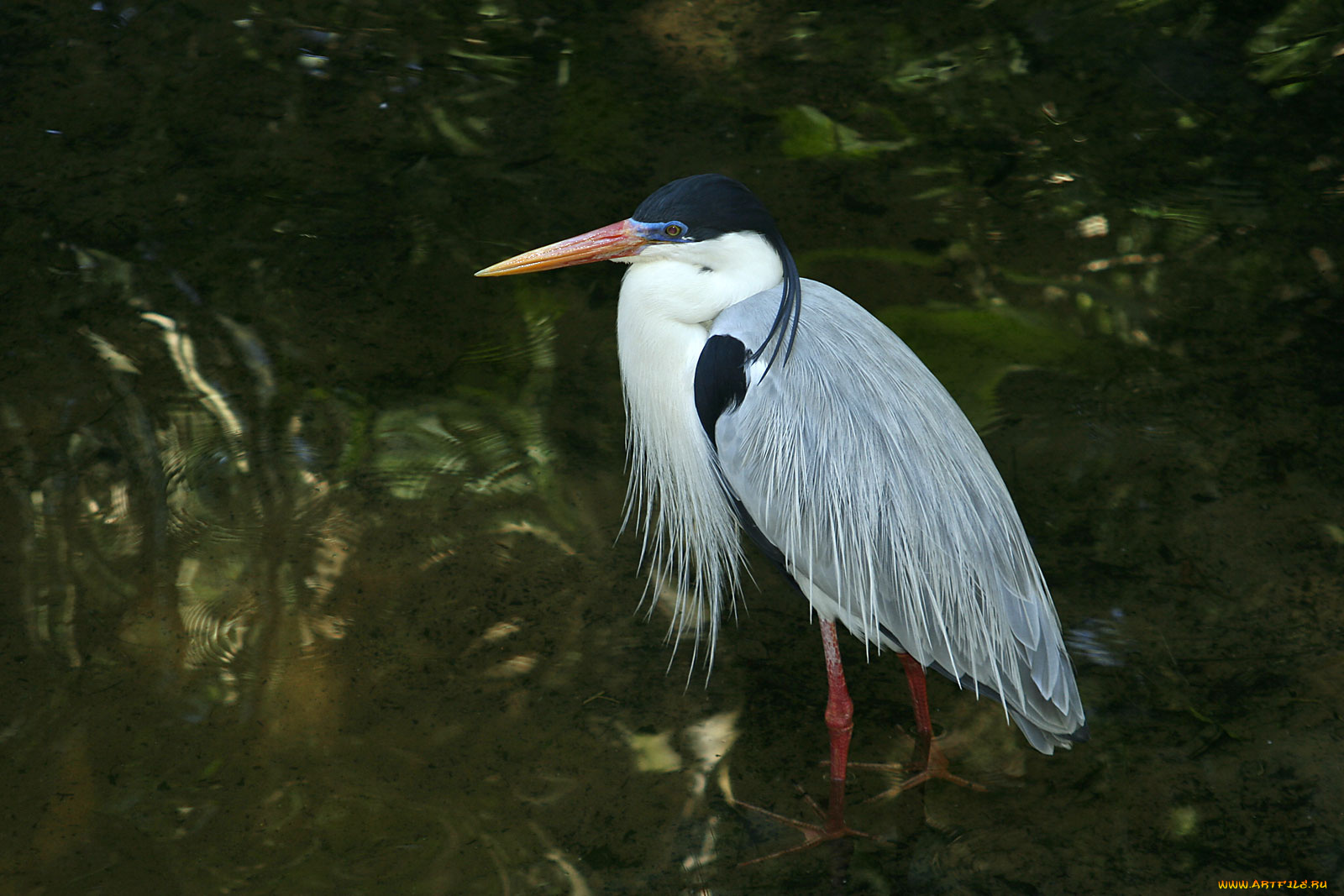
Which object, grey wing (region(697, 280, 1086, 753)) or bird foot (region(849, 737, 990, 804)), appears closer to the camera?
grey wing (region(697, 280, 1086, 753))

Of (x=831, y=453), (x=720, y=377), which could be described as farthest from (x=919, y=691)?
(x=720, y=377)

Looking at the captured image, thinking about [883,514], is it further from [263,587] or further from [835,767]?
[263,587]

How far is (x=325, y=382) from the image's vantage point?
12.2 ft

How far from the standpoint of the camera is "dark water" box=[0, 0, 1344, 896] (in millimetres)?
2771

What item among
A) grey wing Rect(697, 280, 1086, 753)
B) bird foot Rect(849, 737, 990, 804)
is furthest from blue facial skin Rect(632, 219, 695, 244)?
bird foot Rect(849, 737, 990, 804)

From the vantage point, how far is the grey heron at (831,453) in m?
2.58

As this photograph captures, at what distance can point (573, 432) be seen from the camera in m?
3.66

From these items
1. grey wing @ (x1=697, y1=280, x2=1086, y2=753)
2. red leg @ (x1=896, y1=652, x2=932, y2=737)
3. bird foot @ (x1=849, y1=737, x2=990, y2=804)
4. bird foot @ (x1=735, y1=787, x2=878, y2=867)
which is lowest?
bird foot @ (x1=735, y1=787, x2=878, y2=867)

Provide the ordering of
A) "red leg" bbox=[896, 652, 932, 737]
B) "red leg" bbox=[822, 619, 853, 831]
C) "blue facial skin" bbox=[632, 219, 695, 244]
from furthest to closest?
"red leg" bbox=[896, 652, 932, 737]
"red leg" bbox=[822, 619, 853, 831]
"blue facial skin" bbox=[632, 219, 695, 244]

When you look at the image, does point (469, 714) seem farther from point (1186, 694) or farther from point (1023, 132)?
point (1023, 132)

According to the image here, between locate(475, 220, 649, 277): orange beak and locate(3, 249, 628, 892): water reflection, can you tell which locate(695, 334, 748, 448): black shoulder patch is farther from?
locate(3, 249, 628, 892): water reflection

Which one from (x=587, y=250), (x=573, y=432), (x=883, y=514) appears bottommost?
(x=573, y=432)

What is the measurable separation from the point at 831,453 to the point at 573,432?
1263 mm

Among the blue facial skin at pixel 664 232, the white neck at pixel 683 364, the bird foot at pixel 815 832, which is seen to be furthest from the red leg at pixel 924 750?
the blue facial skin at pixel 664 232
